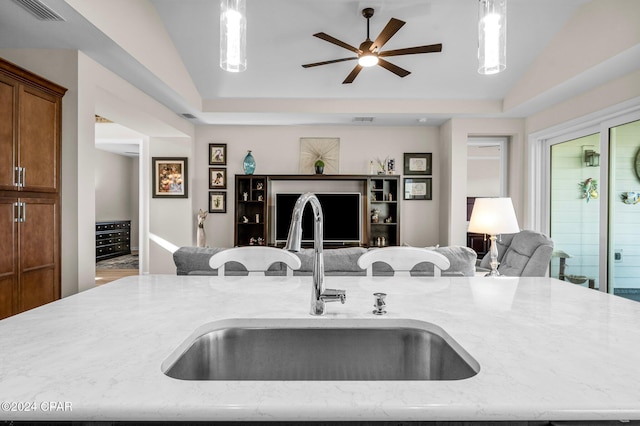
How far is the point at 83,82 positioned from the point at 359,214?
390 cm

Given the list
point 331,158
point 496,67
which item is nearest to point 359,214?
point 331,158

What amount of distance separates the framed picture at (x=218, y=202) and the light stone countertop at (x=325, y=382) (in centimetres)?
481

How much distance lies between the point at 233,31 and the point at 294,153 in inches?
171

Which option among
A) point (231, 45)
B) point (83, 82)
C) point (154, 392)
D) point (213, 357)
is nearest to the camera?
point (154, 392)

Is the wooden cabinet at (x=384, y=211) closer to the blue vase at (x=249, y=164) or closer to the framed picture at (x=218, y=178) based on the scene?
the blue vase at (x=249, y=164)

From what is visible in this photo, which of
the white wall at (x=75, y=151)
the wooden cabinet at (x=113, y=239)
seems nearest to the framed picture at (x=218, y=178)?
the white wall at (x=75, y=151)

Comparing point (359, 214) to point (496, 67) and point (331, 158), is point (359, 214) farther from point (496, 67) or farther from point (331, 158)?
point (496, 67)

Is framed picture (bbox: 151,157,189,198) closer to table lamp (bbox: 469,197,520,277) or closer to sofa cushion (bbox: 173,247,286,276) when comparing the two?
sofa cushion (bbox: 173,247,286,276)

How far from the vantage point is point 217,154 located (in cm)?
604

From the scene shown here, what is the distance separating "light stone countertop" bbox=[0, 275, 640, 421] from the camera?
Result: 0.58 m

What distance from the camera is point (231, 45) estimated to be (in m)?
1.72

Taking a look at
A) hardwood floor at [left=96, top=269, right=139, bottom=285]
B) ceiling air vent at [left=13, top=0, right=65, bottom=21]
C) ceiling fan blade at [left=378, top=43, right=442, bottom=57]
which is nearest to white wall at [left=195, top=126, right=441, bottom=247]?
Answer: hardwood floor at [left=96, top=269, right=139, bottom=285]

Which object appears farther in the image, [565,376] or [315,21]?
[315,21]

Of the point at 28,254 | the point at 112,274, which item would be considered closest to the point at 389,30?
the point at 28,254
